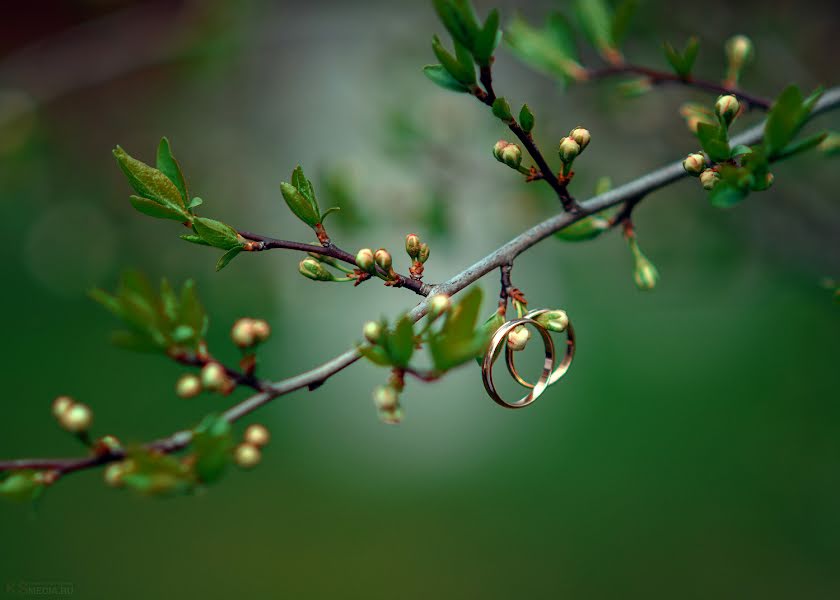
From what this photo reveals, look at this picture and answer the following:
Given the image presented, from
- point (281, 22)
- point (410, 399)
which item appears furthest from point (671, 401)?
point (281, 22)

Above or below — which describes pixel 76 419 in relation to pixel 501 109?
below

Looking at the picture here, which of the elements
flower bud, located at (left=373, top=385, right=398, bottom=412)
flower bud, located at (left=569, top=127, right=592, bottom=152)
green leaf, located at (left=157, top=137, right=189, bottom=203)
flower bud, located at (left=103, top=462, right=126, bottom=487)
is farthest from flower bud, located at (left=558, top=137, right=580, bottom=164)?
flower bud, located at (left=103, top=462, right=126, bottom=487)

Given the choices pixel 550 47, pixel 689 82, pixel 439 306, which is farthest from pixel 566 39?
pixel 439 306

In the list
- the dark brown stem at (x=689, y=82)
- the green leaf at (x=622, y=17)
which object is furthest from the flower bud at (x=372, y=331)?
the green leaf at (x=622, y=17)

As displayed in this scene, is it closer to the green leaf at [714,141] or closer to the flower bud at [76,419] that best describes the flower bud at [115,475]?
the flower bud at [76,419]

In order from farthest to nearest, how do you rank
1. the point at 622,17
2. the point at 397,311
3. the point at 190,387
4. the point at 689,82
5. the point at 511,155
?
the point at 397,311, the point at 622,17, the point at 689,82, the point at 511,155, the point at 190,387

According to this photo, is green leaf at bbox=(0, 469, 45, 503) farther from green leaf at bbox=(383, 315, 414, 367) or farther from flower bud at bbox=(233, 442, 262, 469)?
green leaf at bbox=(383, 315, 414, 367)

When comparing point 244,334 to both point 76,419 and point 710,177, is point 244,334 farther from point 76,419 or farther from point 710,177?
point 710,177
